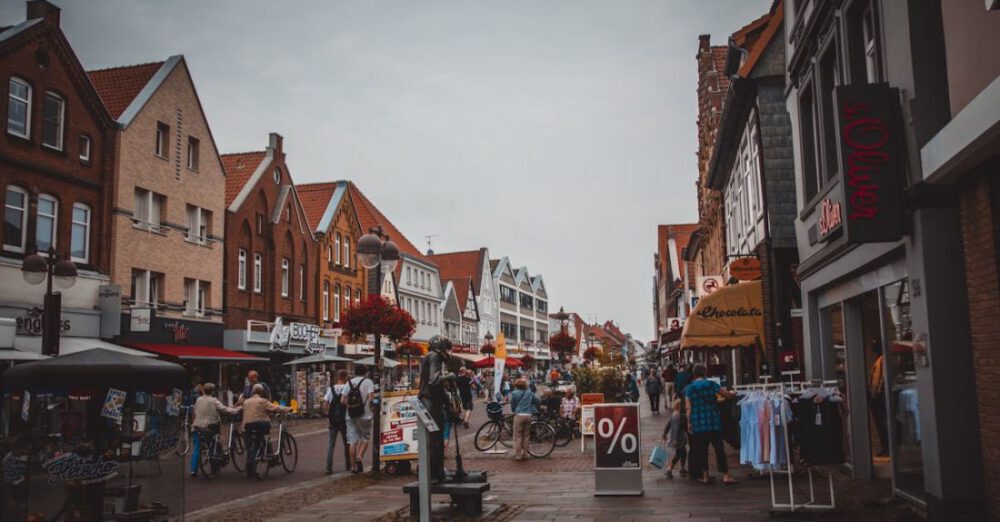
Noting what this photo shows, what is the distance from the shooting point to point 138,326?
26578mm

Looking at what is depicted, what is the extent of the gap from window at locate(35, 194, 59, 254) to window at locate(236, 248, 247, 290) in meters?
10.8

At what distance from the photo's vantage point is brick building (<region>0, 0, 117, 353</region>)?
22688mm

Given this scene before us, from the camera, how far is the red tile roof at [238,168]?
37.0m

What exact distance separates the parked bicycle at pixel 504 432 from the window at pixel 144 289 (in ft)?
48.2

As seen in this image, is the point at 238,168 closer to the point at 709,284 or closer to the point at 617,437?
the point at 709,284

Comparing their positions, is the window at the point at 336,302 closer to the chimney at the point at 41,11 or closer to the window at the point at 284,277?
the window at the point at 284,277

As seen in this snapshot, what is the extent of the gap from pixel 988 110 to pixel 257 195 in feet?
111

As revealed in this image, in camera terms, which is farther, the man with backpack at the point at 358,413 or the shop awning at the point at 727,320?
the shop awning at the point at 727,320

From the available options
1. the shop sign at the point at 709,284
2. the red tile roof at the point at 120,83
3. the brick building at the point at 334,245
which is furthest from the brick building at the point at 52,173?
the shop sign at the point at 709,284

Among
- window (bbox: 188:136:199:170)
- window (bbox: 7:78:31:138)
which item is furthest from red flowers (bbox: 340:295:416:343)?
window (bbox: 7:78:31:138)

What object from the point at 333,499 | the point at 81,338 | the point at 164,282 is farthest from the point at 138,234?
the point at 333,499

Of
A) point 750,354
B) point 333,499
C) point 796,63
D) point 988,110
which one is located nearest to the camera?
point 988,110

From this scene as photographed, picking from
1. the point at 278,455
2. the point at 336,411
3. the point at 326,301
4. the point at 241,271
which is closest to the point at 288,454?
the point at 278,455

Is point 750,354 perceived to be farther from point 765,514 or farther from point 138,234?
point 138,234
